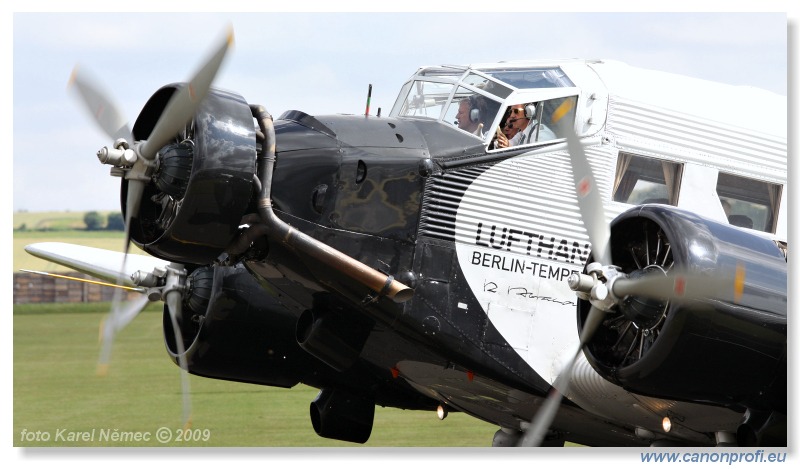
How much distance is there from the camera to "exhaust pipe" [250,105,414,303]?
9.49 meters

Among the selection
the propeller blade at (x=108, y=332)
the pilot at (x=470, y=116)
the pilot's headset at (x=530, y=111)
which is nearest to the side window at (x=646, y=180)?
the pilot's headset at (x=530, y=111)

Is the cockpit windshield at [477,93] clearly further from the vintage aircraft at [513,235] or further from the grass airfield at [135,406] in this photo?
the grass airfield at [135,406]

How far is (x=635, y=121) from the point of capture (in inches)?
434

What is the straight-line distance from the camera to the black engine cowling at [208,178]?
9.15m

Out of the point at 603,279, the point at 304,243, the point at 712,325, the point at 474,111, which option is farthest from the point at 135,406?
the point at 712,325

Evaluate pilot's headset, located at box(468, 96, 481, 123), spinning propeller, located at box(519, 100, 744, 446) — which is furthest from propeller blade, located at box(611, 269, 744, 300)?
pilot's headset, located at box(468, 96, 481, 123)

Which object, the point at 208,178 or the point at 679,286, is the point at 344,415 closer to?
the point at 208,178

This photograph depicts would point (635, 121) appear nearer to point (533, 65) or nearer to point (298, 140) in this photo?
point (533, 65)

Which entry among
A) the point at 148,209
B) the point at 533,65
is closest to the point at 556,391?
the point at 533,65

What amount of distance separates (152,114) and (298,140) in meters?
1.21

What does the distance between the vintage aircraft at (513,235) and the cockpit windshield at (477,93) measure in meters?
0.02

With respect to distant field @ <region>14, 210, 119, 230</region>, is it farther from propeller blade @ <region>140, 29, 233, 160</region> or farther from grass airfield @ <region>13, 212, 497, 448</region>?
propeller blade @ <region>140, 29, 233, 160</region>

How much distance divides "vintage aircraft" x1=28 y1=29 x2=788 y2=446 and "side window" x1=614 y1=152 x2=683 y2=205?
16 millimetres

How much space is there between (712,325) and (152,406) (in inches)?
589
